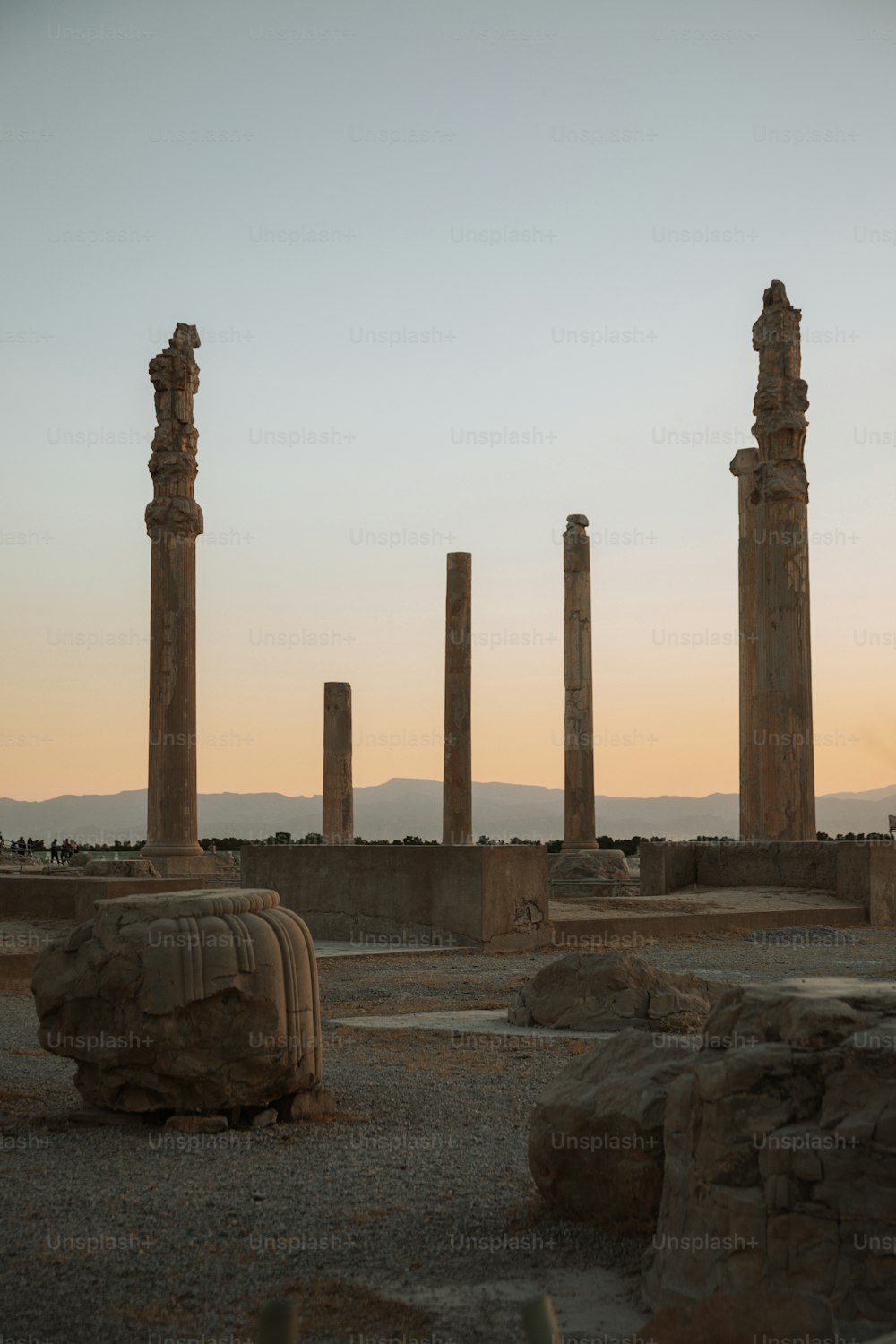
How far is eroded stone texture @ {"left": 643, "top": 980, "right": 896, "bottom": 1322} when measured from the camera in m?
3.25

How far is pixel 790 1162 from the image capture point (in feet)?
10.9

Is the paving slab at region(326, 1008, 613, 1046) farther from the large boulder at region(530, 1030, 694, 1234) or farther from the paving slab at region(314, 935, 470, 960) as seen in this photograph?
the large boulder at region(530, 1030, 694, 1234)

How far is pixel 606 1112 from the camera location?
14.0ft

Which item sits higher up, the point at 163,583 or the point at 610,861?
the point at 163,583

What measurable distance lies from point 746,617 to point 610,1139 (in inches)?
808

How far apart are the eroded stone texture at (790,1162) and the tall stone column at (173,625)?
17.4m

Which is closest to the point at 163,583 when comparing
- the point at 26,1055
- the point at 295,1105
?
the point at 26,1055

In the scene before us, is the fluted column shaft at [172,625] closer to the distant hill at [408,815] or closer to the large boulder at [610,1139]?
the large boulder at [610,1139]

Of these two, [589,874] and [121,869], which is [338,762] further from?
[121,869]

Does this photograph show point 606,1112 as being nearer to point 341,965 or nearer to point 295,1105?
point 295,1105

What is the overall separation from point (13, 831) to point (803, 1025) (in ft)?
462

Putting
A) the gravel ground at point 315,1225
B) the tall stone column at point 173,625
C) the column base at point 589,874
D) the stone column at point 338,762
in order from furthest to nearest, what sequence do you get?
the stone column at point 338,762
the column base at point 589,874
the tall stone column at point 173,625
the gravel ground at point 315,1225

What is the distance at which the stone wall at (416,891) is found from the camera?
42.8 feet

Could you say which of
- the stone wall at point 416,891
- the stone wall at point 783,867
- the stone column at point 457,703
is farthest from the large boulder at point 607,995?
the stone column at point 457,703
